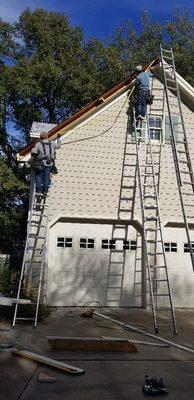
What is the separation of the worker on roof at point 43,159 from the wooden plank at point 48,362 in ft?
16.0

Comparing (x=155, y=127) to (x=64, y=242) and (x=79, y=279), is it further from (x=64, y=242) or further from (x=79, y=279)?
(x=79, y=279)

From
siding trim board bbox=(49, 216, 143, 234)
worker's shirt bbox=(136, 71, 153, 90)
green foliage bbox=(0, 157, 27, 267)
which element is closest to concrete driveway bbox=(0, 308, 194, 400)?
siding trim board bbox=(49, 216, 143, 234)

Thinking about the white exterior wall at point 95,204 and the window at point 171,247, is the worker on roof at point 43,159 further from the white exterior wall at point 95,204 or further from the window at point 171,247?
the window at point 171,247

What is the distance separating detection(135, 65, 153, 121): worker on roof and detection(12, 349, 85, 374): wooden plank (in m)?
7.43

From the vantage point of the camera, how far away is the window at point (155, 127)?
12.9 metres

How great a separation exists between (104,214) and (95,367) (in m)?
6.13

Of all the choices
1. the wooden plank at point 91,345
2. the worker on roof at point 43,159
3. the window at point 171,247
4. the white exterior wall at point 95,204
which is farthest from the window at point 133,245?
the wooden plank at point 91,345

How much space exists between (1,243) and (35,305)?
8925mm

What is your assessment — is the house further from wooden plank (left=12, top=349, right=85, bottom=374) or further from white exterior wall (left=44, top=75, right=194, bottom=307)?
wooden plank (left=12, top=349, right=85, bottom=374)

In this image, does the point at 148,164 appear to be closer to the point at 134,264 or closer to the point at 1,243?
the point at 134,264

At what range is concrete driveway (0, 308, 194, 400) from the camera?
5324 mm

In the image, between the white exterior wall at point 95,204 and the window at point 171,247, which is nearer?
the white exterior wall at point 95,204

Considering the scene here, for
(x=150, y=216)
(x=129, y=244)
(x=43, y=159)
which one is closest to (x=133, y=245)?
(x=129, y=244)

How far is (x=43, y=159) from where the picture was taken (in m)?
10.8
